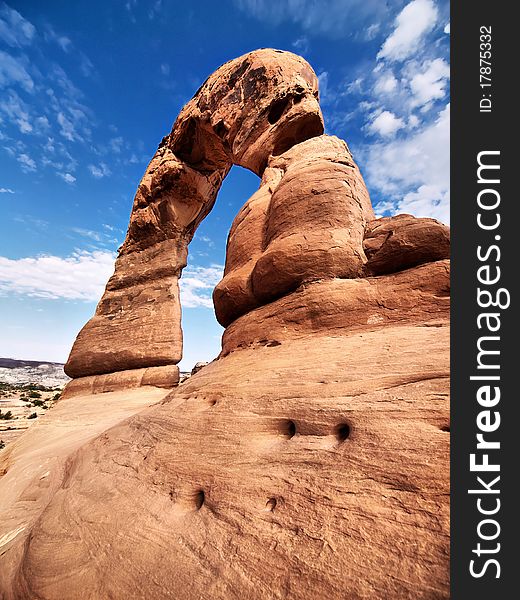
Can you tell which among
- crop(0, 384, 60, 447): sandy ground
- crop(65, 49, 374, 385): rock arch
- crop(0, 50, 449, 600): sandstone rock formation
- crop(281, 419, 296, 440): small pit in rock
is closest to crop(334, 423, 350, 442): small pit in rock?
crop(0, 50, 449, 600): sandstone rock formation

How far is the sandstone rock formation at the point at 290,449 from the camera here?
169 centimetres

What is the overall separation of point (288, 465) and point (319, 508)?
1.24 feet

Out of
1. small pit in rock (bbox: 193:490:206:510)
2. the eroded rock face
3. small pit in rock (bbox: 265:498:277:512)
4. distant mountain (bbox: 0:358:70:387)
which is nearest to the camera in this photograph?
small pit in rock (bbox: 265:498:277:512)

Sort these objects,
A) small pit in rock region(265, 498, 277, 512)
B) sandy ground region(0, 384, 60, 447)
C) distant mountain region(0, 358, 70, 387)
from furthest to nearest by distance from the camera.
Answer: distant mountain region(0, 358, 70, 387) < sandy ground region(0, 384, 60, 447) < small pit in rock region(265, 498, 277, 512)

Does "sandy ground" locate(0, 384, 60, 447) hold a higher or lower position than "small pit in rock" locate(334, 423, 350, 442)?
lower

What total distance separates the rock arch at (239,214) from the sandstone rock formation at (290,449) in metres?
0.05

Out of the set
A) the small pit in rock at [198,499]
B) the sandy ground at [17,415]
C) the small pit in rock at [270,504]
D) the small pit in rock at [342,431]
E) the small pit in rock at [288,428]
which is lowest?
the sandy ground at [17,415]

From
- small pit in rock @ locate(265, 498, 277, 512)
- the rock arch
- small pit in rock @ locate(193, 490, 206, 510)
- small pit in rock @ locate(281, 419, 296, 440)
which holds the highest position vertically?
the rock arch

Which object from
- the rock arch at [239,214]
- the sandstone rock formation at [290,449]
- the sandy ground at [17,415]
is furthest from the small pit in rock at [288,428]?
the sandy ground at [17,415]

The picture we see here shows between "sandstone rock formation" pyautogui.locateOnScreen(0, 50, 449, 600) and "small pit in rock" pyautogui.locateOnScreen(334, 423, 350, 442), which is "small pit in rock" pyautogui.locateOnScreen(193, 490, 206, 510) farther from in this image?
"small pit in rock" pyautogui.locateOnScreen(334, 423, 350, 442)

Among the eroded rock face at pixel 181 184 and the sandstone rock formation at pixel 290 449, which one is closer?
the sandstone rock formation at pixel 290 449

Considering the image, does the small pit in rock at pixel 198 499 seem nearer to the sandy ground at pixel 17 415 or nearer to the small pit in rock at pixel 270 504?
the small pit in rock at pixel 270 504

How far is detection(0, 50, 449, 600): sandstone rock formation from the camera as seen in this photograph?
169 centimetres

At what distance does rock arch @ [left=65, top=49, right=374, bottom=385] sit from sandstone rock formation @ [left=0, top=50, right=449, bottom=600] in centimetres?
5
